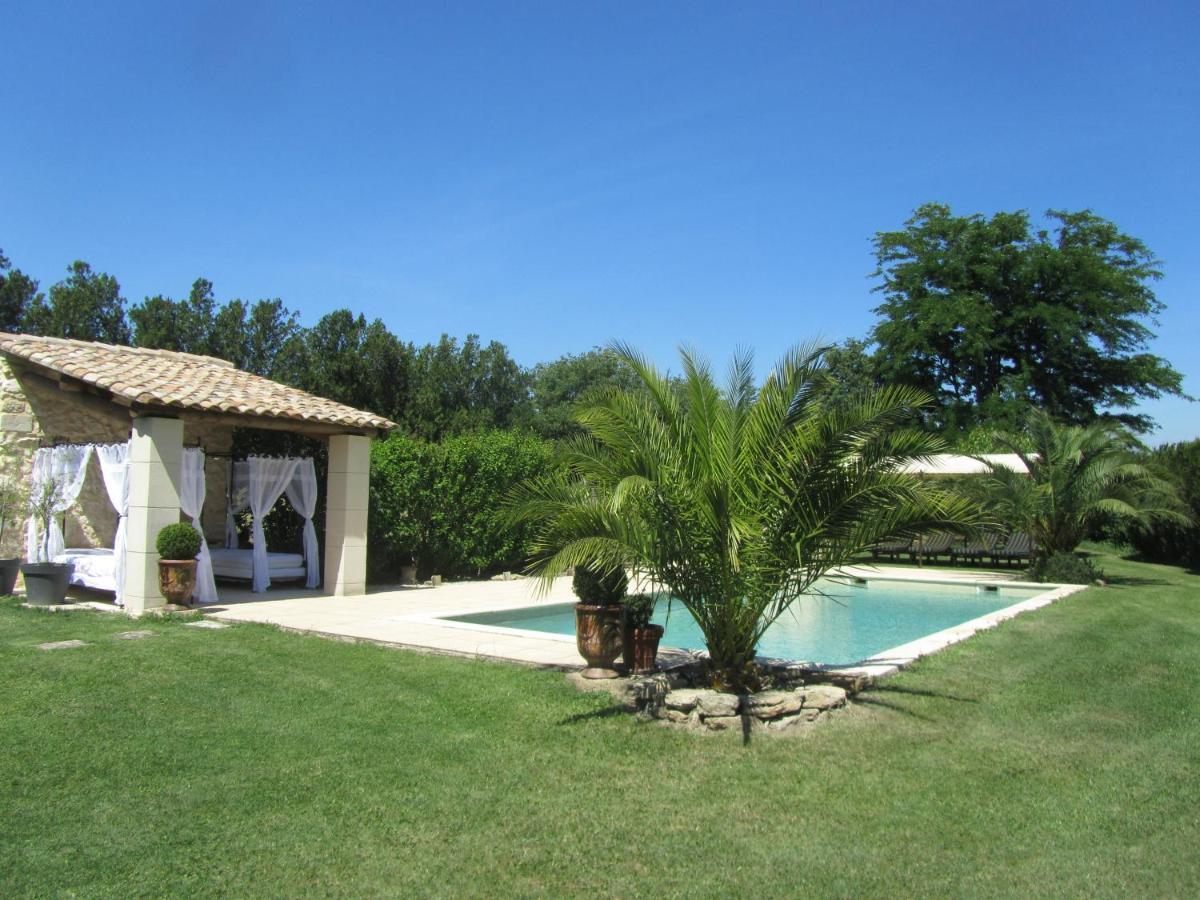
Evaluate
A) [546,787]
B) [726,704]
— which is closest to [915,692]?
[726,704]

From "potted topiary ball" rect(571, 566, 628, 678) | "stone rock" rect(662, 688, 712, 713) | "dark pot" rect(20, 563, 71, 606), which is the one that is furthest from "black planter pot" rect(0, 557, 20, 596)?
"stone rock" rect(662, 688, 712, 713)

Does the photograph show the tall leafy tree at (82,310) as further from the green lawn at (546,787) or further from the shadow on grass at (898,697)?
the shadow on grass at (898,697)

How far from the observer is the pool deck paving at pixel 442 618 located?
9164mm

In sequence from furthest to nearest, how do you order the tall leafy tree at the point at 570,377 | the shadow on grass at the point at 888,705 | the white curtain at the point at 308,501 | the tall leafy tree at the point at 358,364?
the tall leafy tree at the point at 570,377 → the tall leafy tree at the point at 358,364 → the white curtain at the point at 308,501 → the shadow on grass at the point at 888,705

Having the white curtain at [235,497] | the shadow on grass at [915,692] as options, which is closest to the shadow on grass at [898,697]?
the shadow on grass at [915,692]

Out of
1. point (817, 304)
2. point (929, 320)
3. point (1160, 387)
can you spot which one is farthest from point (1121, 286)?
point (817, 304)

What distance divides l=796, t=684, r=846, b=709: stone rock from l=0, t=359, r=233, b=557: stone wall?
34.4 feet

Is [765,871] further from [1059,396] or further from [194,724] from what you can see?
[1059,396]

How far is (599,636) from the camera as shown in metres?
7.81

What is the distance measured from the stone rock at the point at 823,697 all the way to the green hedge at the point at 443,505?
9625mm

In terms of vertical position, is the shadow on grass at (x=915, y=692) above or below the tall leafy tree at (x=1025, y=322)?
below

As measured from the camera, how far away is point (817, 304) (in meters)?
20.6

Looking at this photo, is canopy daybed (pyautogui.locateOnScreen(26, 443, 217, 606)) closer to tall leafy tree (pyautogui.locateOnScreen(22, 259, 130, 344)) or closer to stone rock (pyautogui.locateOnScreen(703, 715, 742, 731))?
stone rock (pyautogui.locateOnScreen(703, 715, 742, 731))

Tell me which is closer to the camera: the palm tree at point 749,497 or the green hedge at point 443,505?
the palm tree at point 749,497
